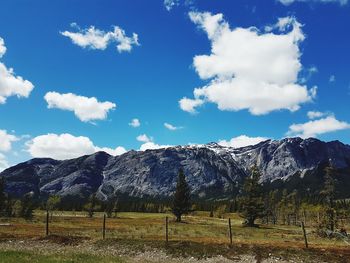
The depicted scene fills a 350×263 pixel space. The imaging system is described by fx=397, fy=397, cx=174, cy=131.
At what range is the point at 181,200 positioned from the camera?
4537 inches

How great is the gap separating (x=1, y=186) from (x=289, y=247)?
109m

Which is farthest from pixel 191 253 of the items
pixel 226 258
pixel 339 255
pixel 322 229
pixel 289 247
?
pixel 322 229

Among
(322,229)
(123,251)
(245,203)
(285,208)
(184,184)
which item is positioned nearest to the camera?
(123,251)

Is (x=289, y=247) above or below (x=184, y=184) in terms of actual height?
below

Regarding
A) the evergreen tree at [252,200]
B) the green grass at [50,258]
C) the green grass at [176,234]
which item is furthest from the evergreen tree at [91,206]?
the green grass at [50,258]

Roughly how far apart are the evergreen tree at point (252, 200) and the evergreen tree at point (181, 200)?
23.2 m

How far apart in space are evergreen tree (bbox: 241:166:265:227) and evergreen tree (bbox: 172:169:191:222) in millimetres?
23243

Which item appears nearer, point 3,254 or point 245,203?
point 3,254

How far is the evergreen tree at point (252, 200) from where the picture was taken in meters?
94.9

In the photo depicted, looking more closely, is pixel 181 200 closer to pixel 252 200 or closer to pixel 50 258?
pixel 252 200

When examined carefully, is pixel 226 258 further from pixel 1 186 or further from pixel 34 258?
pixel 1 186

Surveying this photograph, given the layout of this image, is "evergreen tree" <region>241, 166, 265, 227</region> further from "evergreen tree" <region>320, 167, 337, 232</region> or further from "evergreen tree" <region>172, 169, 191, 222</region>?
"evergreen tree" <region>172, 169, 191, 222</region>

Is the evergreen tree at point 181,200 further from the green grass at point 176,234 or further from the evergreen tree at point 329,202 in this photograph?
the evergreen tree at point 329,202

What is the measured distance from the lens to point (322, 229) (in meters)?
62.6
